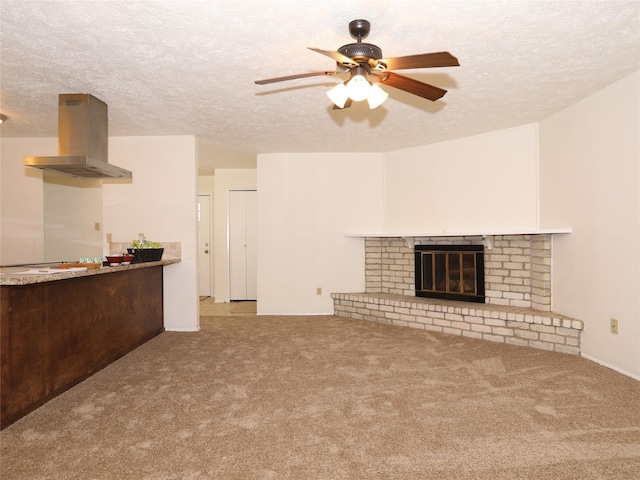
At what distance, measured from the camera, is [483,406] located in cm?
242

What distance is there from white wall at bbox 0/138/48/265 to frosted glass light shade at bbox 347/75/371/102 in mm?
4165

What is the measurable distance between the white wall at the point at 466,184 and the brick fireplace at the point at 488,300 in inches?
8.4

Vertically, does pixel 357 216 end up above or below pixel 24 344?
above

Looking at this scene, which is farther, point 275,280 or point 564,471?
point 275,280

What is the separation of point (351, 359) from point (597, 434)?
1.80m

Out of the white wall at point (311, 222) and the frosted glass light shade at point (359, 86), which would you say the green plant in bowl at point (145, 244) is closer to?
the white wall at point (311, 222)

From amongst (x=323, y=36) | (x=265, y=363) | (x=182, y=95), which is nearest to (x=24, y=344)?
(x=265, y=363)

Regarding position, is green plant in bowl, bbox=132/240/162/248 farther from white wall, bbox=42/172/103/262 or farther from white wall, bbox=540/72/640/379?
white wall, bbox=540/72/640/379

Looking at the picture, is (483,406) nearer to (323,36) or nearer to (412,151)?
(323,36)

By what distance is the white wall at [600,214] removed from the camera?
2939 millimetres

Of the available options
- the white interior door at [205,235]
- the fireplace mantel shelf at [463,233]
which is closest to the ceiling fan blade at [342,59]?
the fireplace mantel shelf at [463,233]

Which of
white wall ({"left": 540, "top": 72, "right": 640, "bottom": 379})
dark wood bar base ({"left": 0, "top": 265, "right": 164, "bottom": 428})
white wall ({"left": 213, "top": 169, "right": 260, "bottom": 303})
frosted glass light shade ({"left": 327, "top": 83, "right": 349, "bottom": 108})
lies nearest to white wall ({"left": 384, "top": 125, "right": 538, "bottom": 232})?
white wall ({"left": 540, "top": 72, "right": 640, "bottom": 379})

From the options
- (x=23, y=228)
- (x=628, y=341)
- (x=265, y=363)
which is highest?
(x=23, y=228)

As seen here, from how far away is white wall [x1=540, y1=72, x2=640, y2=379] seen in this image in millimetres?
2939
